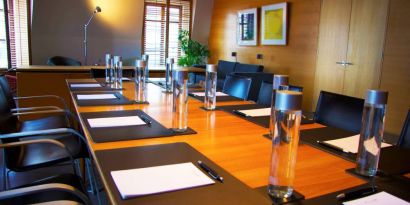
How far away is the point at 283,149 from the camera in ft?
2.94

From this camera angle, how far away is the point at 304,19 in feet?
17.8

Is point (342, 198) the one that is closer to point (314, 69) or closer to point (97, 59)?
point (314, 69)

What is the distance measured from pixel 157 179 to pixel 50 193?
702 mm

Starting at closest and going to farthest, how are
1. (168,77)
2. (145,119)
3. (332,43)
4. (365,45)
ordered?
(145,119), (168,77), (365,45), (332,43)

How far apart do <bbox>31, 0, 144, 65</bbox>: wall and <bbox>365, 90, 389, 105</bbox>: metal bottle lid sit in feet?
20.9

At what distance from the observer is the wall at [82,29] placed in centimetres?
625

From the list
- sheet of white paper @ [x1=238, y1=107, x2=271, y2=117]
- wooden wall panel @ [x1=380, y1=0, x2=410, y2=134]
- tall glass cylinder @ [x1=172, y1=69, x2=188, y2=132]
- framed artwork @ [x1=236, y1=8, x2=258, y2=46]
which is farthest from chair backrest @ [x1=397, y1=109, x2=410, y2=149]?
framed artwork @ [x1=236, y1=8, x2=258, y2=46]

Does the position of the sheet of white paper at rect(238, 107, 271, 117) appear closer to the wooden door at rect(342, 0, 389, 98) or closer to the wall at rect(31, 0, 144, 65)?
the wooden door at rect(342, 0, 389, 98)

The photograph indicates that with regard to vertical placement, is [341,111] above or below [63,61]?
below

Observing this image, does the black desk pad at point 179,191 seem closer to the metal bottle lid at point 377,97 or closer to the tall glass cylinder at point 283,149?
the tall glass cylinder at point 283,149

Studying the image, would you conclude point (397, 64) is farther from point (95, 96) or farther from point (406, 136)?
point (95, 96)

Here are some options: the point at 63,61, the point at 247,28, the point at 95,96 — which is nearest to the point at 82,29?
the point at 63,61

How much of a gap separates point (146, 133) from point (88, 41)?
602cm

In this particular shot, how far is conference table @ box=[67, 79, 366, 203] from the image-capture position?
0.97m
